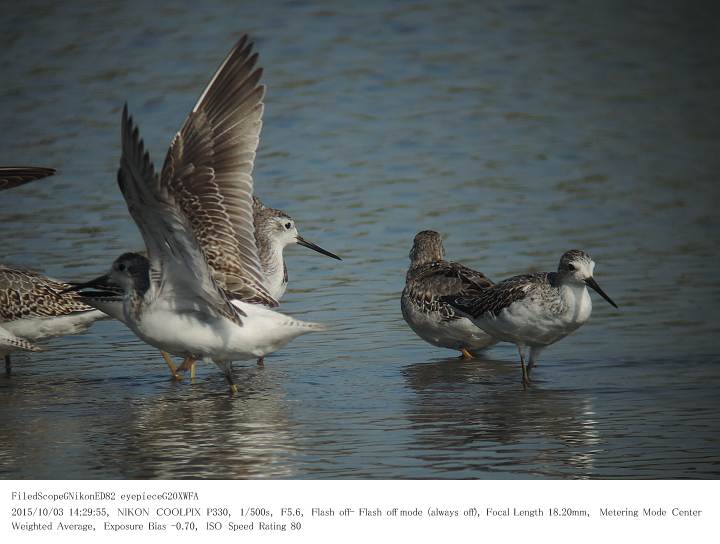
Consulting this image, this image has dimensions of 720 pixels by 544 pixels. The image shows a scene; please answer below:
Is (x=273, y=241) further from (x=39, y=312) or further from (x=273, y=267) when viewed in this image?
(x=39, y=312)

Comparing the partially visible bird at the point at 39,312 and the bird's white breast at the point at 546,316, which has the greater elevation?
the bird's white breast at the point at 546,316

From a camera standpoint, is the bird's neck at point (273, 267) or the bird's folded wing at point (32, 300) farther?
the bird's neck at point (273, 267)

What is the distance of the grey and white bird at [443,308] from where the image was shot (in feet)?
33.8

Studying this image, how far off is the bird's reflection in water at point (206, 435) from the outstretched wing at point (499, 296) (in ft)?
5.09

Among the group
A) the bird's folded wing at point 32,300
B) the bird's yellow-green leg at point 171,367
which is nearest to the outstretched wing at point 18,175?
the bird's folded wing at point 32,300

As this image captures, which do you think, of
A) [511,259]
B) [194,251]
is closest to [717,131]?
[511,259]

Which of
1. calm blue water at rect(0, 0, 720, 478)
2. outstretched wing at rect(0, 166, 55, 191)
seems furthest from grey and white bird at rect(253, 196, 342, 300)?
outstretched wing at rect(0, 166, 55, 191)

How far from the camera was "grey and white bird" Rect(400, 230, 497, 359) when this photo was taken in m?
10.3

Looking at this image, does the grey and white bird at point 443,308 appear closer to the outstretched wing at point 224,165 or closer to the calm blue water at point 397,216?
the calm blue water at point 397,216

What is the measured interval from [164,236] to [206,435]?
1.37m

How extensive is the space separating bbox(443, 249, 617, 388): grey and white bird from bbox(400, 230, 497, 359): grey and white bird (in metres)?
0.61

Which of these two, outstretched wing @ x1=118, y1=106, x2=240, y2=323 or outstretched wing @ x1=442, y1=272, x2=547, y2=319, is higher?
outstretched wing @ x1=118, y1=106, x2=240, y2=323

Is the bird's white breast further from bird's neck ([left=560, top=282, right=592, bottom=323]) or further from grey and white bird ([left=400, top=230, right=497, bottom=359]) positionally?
grey and white bird ([left=400, top=230, right=497, bottom=359])

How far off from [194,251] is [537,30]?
14.7 metres
